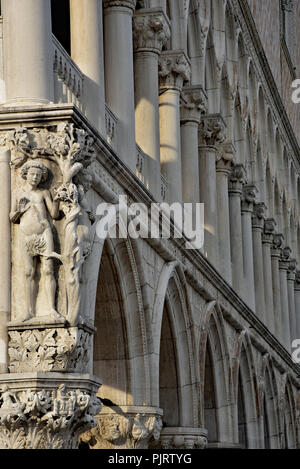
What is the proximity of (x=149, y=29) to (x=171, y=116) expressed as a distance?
1.84 metres

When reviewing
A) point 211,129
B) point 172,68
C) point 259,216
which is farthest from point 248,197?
point 172,68

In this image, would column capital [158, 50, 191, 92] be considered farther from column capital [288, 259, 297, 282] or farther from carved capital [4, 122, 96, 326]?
column capital [288, 259, 297, 282]

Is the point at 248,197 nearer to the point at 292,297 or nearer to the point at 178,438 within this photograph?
the point at 292,297

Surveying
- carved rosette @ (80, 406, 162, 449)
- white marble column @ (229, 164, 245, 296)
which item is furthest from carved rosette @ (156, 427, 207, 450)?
white marble column @ (229, 164, 245, 296)

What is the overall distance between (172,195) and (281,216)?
15190 mm

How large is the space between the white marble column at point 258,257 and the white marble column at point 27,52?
1570cm

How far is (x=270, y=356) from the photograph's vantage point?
2764 centimetres

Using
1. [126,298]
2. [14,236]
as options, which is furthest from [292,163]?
[14,236]

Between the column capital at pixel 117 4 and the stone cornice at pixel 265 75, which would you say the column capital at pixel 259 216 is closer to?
the stone cornice at pixel 265 75

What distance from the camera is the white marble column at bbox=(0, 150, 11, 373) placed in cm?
1180

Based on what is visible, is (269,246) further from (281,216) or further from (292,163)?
(292,163)

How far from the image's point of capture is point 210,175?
2230 centimetres

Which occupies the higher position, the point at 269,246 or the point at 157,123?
the point at 269,246

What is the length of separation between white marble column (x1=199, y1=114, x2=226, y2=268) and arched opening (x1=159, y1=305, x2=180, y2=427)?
3.76 metres
